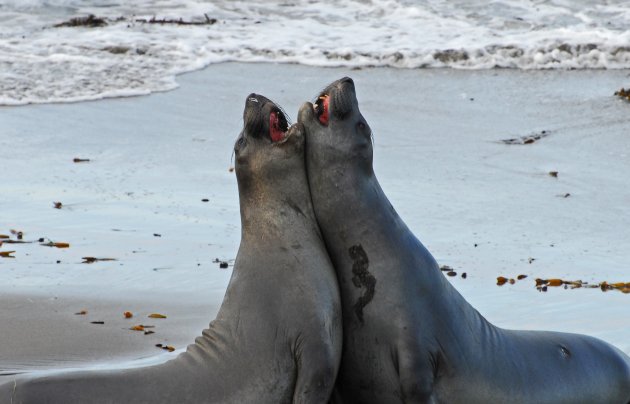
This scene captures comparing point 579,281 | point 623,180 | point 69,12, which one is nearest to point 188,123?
point 623,180

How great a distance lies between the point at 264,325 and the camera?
5242mm

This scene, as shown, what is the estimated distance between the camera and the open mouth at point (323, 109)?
5633 mm

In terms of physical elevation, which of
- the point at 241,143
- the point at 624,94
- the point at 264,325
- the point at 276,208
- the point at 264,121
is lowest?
the point at 624,94

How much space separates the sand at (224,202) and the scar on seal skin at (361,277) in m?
1.60

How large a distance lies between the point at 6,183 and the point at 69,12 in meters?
12.4

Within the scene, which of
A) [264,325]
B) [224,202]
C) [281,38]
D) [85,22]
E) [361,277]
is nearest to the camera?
[264,325]

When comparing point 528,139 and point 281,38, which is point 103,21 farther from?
point 528,139

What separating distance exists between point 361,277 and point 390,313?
0.22m

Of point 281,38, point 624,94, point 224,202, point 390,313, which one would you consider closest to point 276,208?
point 390,313

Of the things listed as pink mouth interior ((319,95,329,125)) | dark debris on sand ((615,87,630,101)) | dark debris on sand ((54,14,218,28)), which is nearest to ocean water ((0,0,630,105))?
dark debris on sand ((54,14,218,28))

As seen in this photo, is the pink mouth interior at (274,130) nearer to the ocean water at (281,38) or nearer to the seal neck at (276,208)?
the seal neck at (276,208)

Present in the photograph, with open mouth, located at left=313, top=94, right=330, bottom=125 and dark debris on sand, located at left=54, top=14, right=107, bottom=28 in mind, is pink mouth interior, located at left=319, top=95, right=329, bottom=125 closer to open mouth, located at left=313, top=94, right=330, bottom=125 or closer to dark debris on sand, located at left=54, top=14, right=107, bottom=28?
open mouth, located at left=313, top=94, right=330, bottom=125

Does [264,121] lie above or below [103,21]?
above

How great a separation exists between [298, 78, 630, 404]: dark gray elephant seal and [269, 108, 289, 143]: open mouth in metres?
0.09
